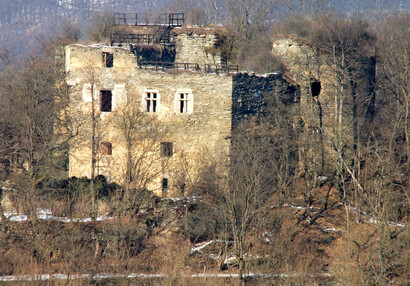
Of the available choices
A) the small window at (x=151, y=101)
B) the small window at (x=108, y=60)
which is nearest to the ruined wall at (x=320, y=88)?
the small window at (x=151, y=101)

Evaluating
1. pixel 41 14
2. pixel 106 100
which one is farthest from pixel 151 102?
pixel 41 14

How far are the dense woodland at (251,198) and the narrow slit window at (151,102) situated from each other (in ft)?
1.77

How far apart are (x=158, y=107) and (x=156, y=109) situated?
0.12 metres

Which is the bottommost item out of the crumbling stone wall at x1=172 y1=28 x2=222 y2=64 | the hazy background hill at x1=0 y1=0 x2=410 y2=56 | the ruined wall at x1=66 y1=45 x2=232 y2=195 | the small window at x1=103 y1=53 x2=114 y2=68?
the ruined wall at x1=66 y1=45 x2=232 y2=195

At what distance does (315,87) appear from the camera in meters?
24.8

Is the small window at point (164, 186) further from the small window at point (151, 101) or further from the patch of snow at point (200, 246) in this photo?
the patch of snow at point (200, 246)

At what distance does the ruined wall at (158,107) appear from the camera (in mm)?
22500

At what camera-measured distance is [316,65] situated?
2459 cm

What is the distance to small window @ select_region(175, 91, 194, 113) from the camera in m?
22.7

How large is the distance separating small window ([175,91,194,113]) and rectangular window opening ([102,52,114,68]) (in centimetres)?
360

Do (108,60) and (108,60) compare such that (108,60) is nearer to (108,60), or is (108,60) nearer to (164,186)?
(108,60)

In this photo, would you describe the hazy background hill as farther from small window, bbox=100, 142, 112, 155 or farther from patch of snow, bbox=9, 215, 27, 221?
patch of snow, bbox=9, 215, 27, 221

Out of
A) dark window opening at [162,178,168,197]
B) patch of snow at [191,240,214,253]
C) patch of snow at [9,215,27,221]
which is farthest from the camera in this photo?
dark window opening at [162,178,168,197]

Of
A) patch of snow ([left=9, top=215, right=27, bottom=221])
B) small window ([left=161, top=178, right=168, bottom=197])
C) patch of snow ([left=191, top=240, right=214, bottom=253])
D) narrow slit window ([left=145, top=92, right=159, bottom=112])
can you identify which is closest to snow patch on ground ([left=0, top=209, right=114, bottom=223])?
patch of snow ([left=9, top=215, right=27, bottom=221])
